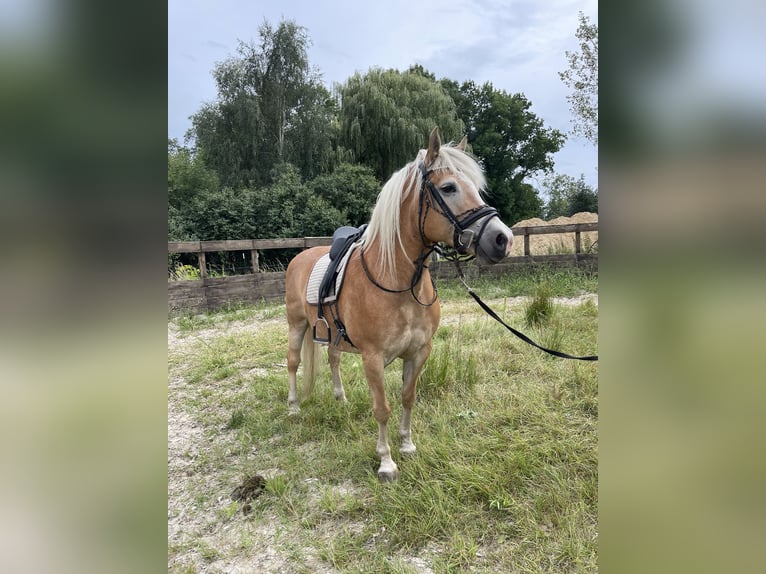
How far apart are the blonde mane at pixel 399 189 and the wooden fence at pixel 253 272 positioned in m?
5.04

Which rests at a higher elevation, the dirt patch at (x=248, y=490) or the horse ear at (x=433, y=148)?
the horse ear at (x=433, y=148)

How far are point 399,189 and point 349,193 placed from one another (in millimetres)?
11230

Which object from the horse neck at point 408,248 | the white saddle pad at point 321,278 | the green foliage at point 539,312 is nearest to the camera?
the horse neck at point 408,248

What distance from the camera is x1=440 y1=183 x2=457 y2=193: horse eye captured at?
2.14 metres

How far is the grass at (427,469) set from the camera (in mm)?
1909

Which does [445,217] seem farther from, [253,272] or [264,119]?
[264,119]

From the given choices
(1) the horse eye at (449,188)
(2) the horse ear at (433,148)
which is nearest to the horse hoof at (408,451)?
(1) the horse eye at (449,188)

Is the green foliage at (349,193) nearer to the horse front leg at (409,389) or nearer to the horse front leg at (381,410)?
the horse front leg at (409,389)

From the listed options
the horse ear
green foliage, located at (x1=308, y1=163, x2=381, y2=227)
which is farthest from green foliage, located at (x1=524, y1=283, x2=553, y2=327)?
green foliage, located at (x1=308, y1=163, x2=381, y2=227)
